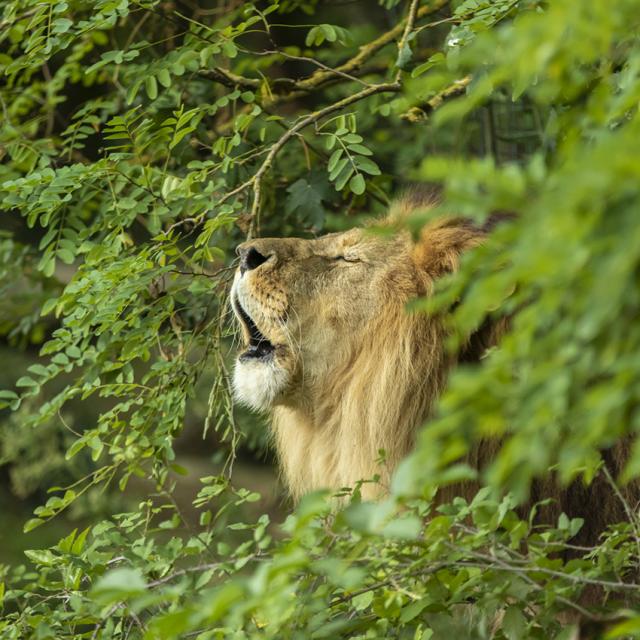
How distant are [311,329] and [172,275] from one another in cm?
44

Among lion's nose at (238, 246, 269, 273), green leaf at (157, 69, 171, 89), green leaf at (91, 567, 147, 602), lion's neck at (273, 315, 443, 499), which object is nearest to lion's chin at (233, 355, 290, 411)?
lion's neck at (273, 315, 443, 499)

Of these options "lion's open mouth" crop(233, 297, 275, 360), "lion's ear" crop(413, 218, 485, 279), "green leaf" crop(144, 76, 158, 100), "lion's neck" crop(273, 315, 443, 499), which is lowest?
"lion's neck" crop(273, 315, 443, 499)

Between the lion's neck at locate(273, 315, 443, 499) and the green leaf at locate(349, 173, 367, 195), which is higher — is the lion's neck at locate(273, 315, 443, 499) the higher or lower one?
the lower one

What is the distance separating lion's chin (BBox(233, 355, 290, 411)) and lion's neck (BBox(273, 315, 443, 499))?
0.42 feet

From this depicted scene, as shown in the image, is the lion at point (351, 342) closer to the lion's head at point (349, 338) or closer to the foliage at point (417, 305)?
the lion's head at point (349, 338)

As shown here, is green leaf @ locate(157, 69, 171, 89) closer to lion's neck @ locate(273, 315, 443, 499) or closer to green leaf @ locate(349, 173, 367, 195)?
green leaf @ locate(349, 173, 367, 195)

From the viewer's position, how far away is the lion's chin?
323 cm

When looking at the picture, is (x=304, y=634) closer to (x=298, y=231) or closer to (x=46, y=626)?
(x=46, y=626)

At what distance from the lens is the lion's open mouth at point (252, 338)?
327 cm

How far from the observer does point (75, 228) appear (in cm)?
374

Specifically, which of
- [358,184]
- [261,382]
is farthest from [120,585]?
[358,184]

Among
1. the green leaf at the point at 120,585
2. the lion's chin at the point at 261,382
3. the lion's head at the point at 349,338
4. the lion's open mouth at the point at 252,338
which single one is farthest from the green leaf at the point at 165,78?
the green leaf at the point at 120,585

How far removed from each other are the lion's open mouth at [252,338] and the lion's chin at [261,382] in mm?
18

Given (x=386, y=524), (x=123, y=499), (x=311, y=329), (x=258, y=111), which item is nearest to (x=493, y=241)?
(x=386, y=524)
